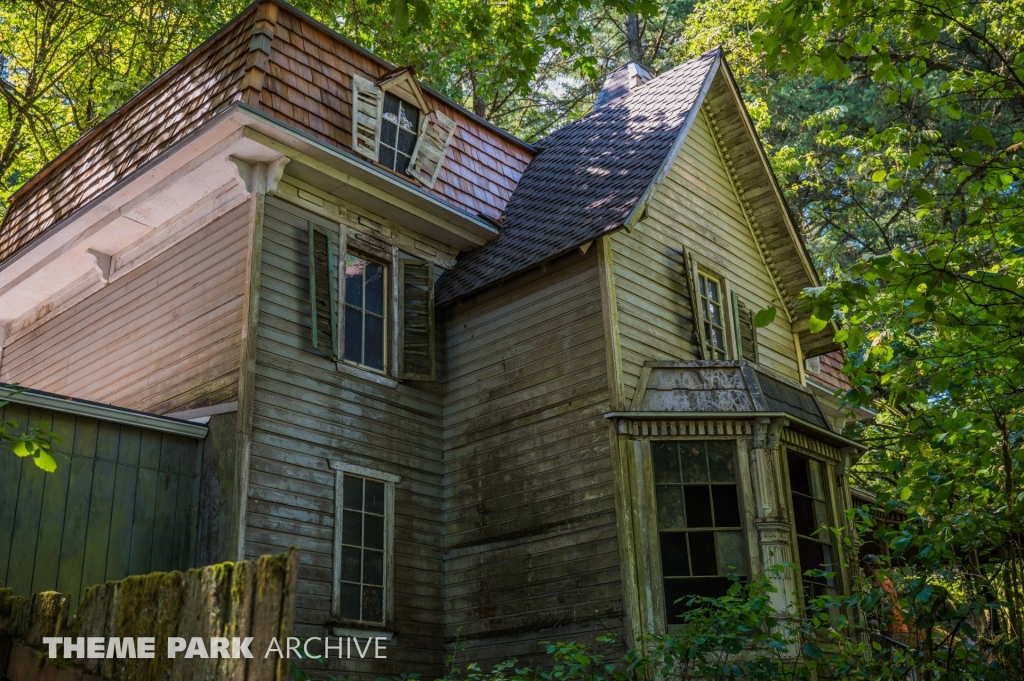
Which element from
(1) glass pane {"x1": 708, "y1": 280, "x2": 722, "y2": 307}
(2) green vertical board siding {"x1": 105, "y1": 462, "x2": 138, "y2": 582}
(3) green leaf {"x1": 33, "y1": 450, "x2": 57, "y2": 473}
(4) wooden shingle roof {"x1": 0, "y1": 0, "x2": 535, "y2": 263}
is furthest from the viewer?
(1) glass pane {"x1": 708, "y1": 280, "x2": 722, "y2": 307}

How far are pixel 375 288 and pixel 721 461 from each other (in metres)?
4.84

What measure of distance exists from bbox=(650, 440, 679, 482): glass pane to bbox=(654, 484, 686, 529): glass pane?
0.10 metres

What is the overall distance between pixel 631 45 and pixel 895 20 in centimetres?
2029

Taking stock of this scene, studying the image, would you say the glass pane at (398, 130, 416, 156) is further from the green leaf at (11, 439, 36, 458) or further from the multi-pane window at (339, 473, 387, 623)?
the green leaf at (11, 439, 36, 458)

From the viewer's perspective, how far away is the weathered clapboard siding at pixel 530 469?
1101cm

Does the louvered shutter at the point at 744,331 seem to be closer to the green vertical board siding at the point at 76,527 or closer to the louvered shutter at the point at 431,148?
the louvered shutter at the point at 431,148

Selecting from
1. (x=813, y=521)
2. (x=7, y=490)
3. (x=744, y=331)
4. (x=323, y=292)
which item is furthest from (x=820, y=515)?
(x=7, y=490)

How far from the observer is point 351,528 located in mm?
11367

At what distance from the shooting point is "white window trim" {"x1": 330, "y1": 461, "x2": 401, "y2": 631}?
35.8 ft

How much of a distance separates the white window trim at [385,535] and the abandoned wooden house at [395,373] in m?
0.03

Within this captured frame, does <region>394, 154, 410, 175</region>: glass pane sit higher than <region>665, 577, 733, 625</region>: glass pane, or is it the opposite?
<region>394, 154, 410, 175</region>: glass pane

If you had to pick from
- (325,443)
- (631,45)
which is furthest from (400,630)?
(631,45)

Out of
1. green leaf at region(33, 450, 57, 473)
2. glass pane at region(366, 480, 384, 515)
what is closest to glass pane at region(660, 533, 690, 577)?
glass pane at region(366, 480, 384, 515)

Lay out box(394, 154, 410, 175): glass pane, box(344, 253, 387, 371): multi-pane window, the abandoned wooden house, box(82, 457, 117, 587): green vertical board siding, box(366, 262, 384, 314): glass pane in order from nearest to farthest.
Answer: box(82, 457, 117, 587): green vertical board siding
the abandoned wooden house
box(344, 253, 387, 371): multi-pane window
box(366, 262, 384, 314): glass pane
box(394, 154, 410, 175): glass pane
